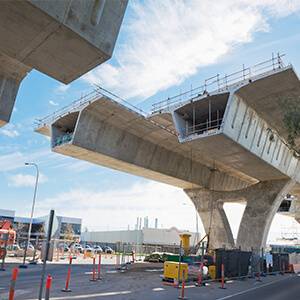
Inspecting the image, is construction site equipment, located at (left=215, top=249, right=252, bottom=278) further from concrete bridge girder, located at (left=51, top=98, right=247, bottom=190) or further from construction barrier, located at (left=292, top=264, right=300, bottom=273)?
construction barrier, located at (left=292, top=264, right=300, bottom=273)

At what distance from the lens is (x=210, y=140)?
2366 centimetres

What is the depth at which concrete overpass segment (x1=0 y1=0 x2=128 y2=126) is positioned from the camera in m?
7.29

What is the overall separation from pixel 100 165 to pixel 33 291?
18.6 meters

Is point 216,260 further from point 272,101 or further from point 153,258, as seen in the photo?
point 153,258

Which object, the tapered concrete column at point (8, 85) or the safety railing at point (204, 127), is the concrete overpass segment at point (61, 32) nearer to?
the tapered concrete column at point (8, 85)

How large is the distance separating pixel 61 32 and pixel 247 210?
1340 inches

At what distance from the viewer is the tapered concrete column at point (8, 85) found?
1456 centimetres

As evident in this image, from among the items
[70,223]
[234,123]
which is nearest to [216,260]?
[234,123]

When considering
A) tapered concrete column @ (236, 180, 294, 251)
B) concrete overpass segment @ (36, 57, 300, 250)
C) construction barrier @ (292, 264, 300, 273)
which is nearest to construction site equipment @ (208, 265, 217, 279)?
concrete overpass segment @ (36, 57, 300, 250)

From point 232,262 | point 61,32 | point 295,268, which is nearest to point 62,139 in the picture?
point 232,262

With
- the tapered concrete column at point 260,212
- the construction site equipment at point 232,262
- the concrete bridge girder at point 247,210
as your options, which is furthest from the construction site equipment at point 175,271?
the tapered concrete column at point 260,212

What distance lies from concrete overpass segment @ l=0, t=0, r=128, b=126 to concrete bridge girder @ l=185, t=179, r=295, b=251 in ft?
90.6

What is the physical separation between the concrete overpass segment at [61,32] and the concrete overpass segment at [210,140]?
39.9ft

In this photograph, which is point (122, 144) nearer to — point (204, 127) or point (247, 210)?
point (204, 127)
